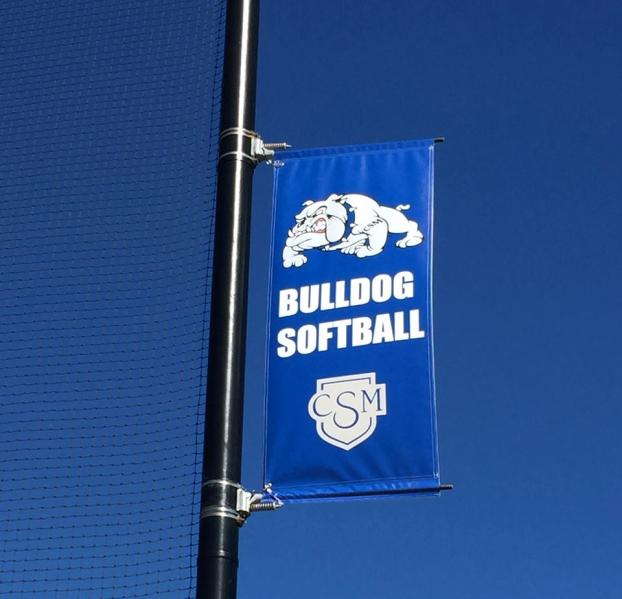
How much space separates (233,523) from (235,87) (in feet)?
7.51

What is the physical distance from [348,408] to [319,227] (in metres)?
0.98

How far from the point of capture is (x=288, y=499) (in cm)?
518

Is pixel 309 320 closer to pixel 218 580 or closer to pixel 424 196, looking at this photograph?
pixel 424 196

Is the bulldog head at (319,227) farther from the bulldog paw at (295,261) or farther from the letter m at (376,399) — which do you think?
the letter m at (376,399)

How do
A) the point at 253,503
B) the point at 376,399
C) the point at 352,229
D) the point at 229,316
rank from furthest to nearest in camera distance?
the point at 352,229 < the point at 229,316 < the point at 376,399 < the point at 253,503

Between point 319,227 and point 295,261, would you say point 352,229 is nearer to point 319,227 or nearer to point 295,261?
point 319,227

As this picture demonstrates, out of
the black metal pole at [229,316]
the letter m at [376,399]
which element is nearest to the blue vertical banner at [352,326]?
the letter m at [376,399]

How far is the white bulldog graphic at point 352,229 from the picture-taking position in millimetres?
5633

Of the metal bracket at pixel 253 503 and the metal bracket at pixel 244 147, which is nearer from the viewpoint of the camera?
the metal bracket at pixel 253 503

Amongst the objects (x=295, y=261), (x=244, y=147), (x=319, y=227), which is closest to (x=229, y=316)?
(x=295, y=261)

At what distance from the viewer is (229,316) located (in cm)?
543

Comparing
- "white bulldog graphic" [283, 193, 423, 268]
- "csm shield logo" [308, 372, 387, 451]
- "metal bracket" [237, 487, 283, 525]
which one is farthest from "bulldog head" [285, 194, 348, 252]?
"metal bracket" [237, 487, 283, 525]

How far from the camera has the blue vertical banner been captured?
520 centimetres

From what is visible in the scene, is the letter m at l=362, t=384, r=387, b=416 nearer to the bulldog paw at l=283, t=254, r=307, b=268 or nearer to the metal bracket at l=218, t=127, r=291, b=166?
the bulldog paw at l=283, t=254, r=307, b=268
